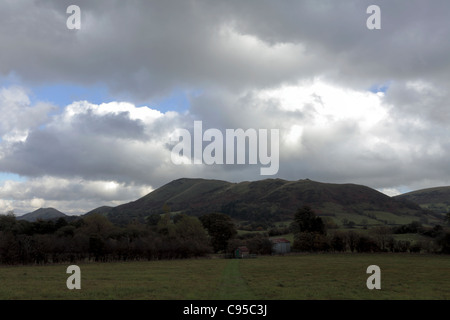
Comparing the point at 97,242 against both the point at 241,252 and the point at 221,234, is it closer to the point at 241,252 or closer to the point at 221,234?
the point at 241,252

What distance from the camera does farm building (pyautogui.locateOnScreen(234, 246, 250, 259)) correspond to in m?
105

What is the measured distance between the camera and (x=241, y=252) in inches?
4311

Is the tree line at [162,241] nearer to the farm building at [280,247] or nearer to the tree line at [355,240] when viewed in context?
the tree line at [355,240]

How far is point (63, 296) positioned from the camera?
29.0 m

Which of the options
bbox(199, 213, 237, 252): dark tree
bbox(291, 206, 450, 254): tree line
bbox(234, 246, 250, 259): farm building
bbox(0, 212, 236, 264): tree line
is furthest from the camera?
bbox(199, 213, 237, 252): dark tree

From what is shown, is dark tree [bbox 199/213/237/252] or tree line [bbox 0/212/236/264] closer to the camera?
tree line [bbox 0/212/236/264]

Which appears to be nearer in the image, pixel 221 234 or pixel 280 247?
pixel 280 247

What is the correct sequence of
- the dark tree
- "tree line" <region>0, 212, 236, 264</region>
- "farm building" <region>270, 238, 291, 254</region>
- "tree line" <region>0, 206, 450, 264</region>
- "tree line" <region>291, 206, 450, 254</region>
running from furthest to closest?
the dark tree → "farm building" <region>270, 238, 291, 254</region> → "tree line" <region>291, 206, 450, 254</region> → "tree line" <region>0, 206, 450, 264</region> → "tree line" <region>0, 212, 236, 264</region>

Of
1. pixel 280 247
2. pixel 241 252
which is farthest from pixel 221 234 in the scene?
pixel 280 247

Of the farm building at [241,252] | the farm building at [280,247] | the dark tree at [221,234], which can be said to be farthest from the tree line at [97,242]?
the farm building at [280,247]

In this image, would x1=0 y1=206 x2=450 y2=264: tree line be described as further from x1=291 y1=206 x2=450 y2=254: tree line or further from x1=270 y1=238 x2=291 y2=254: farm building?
x1=270 y1=238 x2=291 y2=254: farm building

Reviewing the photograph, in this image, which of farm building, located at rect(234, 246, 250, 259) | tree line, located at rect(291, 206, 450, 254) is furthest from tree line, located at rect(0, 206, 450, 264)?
farm building, located at rect(234, 246, 250, 259)
